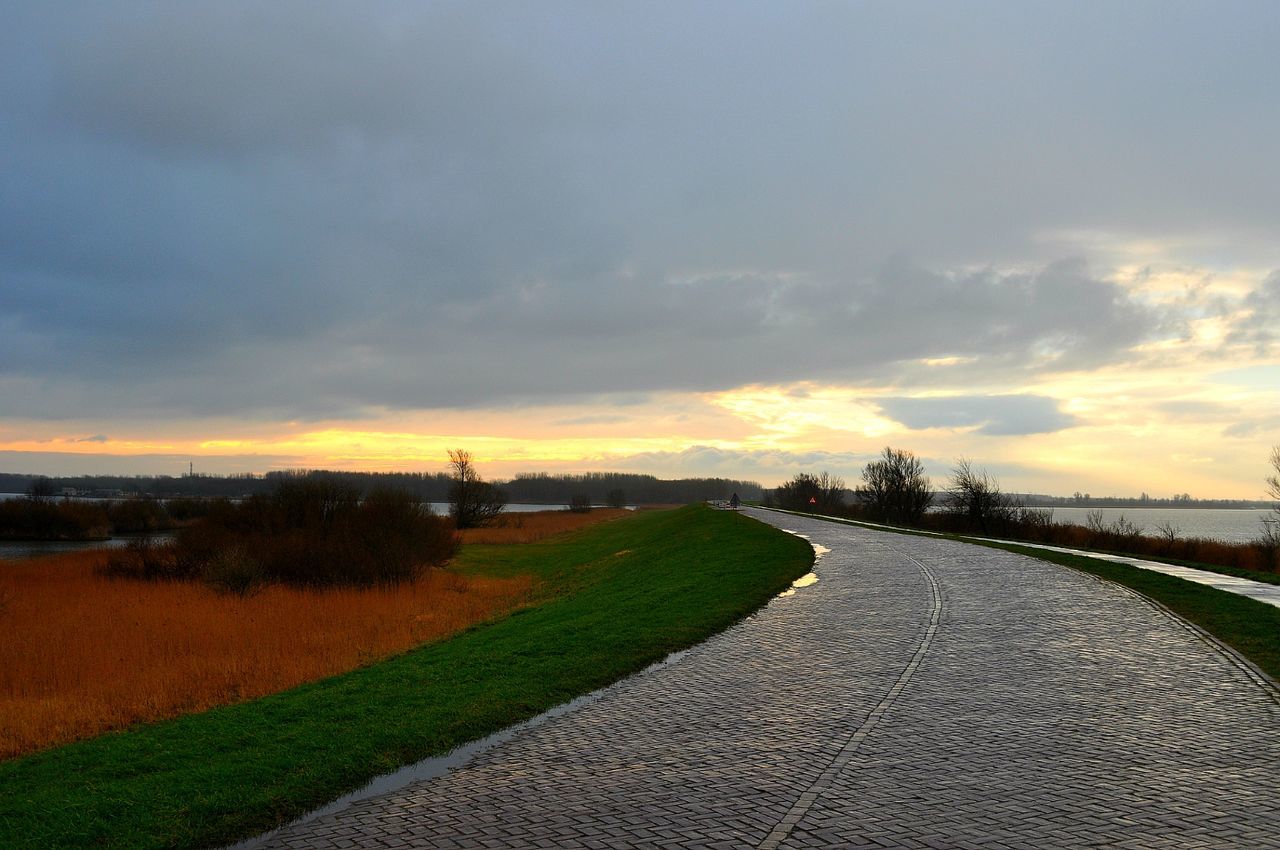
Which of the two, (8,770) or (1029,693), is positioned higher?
(1029,693)

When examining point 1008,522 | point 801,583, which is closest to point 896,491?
point 1008,522

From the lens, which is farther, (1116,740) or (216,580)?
(216,580)

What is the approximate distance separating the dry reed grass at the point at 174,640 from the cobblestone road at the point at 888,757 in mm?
8594

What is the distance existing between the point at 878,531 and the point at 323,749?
4423 centimetres

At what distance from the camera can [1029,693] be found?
438 inches

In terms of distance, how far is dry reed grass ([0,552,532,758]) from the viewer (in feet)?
50.8

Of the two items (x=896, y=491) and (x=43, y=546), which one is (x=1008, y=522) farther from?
(x=43, y=546)

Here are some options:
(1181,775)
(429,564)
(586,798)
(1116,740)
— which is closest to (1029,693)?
(1116,740)

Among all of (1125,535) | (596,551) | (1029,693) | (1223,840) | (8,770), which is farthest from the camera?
(596,551)

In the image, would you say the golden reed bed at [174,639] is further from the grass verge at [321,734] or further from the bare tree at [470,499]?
the bare tree at [470,499]

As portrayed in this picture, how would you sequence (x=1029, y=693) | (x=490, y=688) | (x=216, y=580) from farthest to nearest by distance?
1. (x=216, y=580)
2. (x=490, y=688)
3. (x=1029, y=693)

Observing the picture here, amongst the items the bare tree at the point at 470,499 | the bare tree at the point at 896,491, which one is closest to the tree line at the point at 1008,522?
the bare tree at the point at 896,491

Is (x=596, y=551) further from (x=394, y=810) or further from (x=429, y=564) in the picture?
(x=394, y=810)

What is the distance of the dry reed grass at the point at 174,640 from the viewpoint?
610 inches
